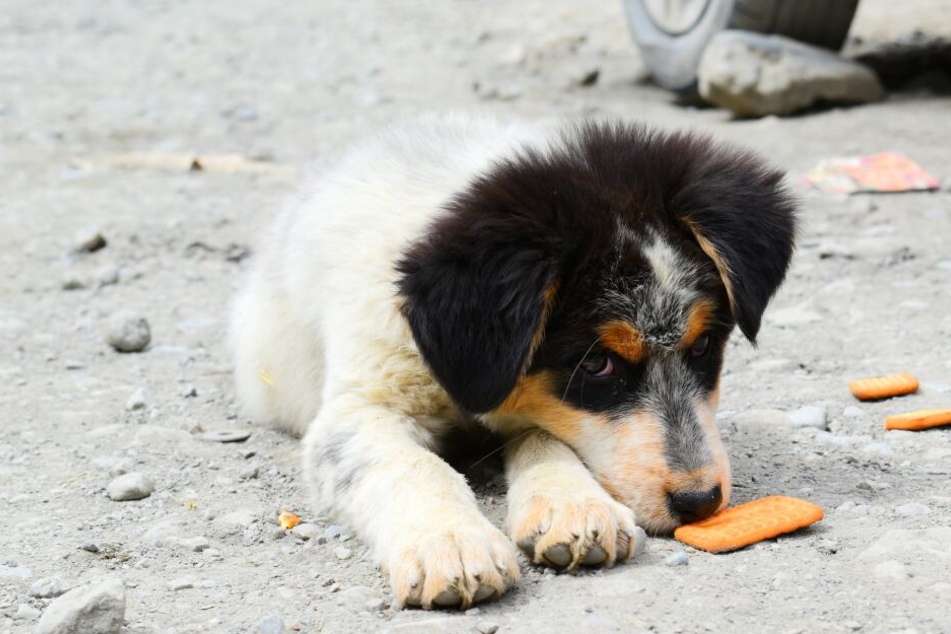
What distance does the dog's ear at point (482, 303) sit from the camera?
150 inches

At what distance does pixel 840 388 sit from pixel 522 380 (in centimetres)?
194

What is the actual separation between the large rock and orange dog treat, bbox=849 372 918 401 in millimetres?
4976

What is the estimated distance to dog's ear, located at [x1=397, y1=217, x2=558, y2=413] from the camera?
12.5ft

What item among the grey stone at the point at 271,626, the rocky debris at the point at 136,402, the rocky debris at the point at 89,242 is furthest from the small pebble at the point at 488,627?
the rocky debris at the point at 89,242

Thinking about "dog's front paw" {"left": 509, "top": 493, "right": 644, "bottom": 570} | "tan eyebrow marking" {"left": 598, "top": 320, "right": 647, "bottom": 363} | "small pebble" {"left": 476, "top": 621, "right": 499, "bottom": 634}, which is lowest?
"small pebble" {"left": 476, "top": 621, "right": 499, "bottom": 634}

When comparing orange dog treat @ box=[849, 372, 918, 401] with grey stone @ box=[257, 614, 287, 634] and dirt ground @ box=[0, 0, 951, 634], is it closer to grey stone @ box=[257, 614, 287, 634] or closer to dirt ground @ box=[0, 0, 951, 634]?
dirt ground @ box=[0, 0, 951, 634]

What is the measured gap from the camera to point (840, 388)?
542 centimetres

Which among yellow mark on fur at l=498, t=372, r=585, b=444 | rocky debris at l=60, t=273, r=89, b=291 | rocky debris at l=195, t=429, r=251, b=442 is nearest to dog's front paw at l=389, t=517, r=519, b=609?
yellow mark on fur at l=498, t=372, r=585, b=444

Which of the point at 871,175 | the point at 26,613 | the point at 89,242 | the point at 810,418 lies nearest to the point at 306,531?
the point at 26,613

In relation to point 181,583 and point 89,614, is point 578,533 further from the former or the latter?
point 89,614

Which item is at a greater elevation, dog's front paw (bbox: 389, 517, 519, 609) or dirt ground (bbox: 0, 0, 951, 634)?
dog's front paw (bbox: 389, 517, 519, 609)

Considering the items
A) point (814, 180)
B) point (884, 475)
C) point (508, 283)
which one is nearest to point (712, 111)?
point (814, 180)

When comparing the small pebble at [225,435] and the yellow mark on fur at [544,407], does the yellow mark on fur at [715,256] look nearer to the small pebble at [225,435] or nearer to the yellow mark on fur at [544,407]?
the yellow mark on fur at [544,407]

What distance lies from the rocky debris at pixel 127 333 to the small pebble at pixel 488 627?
11.5 ft
